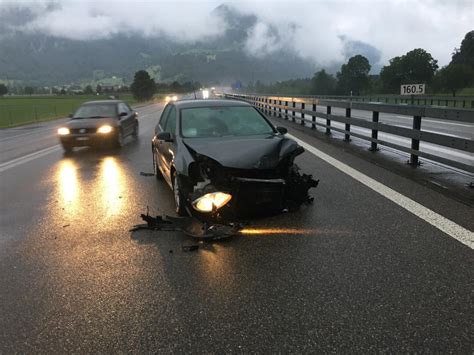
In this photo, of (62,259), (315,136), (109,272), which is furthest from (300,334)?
(315,136)

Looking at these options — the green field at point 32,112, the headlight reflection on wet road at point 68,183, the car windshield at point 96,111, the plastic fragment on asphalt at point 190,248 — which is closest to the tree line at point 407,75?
the green field at point 32,112

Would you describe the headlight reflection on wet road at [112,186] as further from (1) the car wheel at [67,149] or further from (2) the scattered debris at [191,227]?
(1) the car wheel at [67,149]

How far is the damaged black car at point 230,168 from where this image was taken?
16.3 feet

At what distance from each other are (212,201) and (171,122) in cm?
285

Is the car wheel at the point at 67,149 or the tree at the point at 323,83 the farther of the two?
the tree at the point at 323,83

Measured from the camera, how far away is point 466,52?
315 feet

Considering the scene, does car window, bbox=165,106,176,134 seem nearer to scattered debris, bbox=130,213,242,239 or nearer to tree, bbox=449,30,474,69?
scattered debris, bbox=130,213,242,239

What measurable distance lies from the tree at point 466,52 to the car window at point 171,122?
96.1 metres

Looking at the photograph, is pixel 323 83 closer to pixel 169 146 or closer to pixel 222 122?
pixel 222 122

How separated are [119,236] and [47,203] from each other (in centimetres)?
241

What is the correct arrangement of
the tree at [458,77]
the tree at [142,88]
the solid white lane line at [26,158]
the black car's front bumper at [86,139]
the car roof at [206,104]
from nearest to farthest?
the car roof at [206,104]
the solid white lane line at [26,158]
the black car's front bumper at [86,139]
the tree at [458,77]
the tree at [142,88]

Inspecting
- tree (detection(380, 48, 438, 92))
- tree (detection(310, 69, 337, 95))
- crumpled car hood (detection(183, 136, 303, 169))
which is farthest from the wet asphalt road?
tree (detection(310, 69, 337, 95))

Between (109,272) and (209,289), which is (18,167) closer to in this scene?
(109,272)

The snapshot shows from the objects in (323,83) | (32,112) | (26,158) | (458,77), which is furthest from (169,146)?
(323,83)
